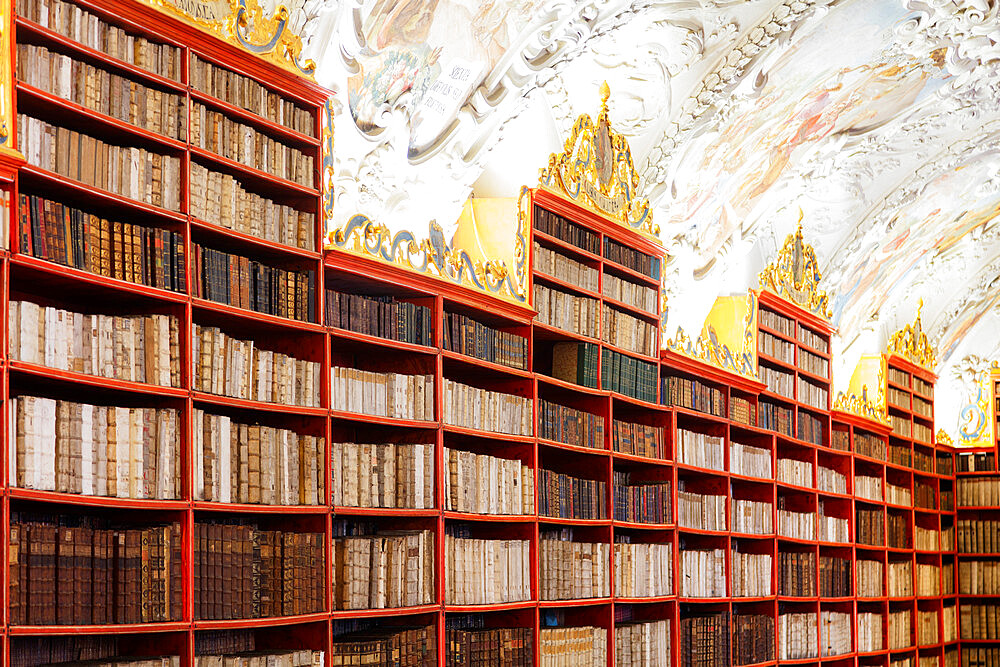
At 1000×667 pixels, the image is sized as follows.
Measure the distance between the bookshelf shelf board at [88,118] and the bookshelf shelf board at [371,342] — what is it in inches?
51.4

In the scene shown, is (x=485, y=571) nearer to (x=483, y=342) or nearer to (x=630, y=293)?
(x=483, y=342)

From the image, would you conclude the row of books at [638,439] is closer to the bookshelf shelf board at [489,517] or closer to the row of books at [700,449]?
the row of books at [700,449]

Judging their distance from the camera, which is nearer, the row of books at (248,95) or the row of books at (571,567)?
the row of books at (248,95)

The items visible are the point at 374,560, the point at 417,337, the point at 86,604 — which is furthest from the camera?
the point at 417,337

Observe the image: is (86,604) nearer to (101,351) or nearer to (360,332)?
(101,351)

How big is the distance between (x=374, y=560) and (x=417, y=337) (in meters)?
1.28

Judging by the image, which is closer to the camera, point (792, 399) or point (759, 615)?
point (759, 615)

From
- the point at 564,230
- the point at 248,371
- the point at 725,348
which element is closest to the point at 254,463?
the point at 248,371

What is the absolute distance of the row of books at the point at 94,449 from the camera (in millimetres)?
5160

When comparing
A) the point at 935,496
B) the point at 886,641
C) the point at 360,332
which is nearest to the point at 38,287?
the point at 360,332

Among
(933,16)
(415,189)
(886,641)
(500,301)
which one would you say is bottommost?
(886,641)

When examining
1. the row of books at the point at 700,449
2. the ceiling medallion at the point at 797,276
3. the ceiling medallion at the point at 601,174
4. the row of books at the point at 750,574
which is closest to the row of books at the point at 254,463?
the ceiling medallion at the point at 601,174

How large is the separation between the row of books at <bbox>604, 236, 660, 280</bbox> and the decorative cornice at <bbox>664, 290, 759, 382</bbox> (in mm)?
613

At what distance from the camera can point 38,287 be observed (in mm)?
5676
